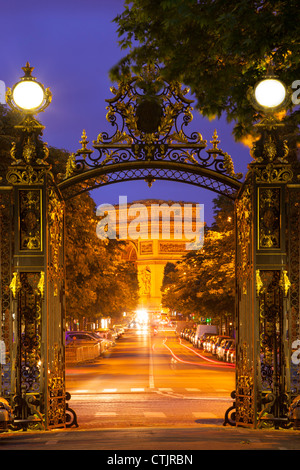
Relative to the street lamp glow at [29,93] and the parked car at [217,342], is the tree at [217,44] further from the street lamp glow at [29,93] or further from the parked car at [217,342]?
the parked car at [217,342]

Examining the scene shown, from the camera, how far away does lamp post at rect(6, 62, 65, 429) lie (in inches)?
547

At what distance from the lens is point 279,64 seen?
14492mm

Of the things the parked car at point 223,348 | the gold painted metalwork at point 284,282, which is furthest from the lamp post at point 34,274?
the parked car at point 223,348

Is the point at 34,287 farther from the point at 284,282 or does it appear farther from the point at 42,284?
the point at 284,282

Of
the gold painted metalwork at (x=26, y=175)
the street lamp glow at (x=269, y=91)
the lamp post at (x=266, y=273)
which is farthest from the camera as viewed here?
the gold painted metalwork at (x=26, y=175)

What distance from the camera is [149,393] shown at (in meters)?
27.0

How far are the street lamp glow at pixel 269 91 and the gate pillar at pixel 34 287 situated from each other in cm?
334

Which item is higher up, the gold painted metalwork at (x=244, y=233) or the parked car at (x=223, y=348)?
the gold painted metalwork at (x=244, y=233)

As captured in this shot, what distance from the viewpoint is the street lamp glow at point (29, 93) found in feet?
46.1

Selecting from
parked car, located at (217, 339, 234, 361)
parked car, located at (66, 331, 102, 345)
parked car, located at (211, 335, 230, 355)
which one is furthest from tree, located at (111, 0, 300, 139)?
parked car, located at (211, 335, 230, 355)

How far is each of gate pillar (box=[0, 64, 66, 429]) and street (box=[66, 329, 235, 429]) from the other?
3.03m

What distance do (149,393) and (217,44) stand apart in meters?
16.0

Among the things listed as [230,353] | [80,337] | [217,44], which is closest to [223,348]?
[230,353]
